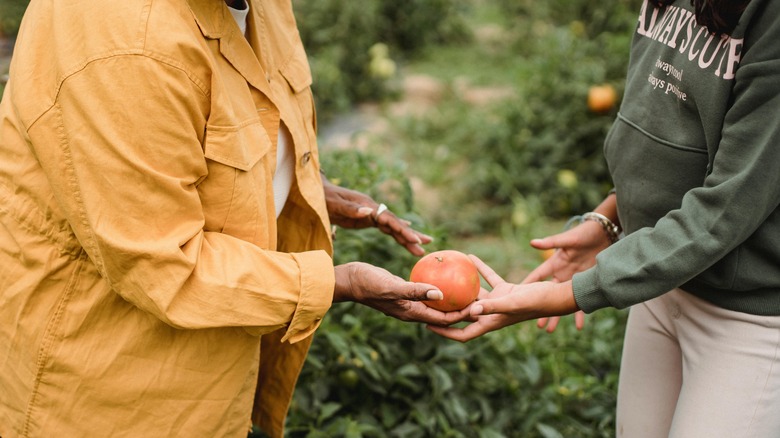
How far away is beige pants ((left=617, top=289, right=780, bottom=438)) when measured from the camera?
1699 millimetres

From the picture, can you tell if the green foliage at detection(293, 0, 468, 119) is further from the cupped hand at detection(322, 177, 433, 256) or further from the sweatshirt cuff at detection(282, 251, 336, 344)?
the sweatshirt cuff at detection(282, 251, 336, 344)

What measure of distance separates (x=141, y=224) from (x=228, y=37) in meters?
0.44

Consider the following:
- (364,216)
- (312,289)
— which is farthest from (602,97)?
(312,289)

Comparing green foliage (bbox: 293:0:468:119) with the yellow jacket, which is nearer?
the yellow jacket

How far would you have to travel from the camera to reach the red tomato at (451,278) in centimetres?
197

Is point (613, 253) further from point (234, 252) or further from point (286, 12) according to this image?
point (286, 12)

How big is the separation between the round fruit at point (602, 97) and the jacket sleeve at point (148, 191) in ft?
12.2

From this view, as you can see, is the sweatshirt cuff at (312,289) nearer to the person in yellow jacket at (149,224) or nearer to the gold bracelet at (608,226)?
the person in yellow jacket at (149,224)

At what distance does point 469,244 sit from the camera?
15.7ft

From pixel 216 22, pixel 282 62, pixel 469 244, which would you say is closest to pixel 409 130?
pixel 469 244

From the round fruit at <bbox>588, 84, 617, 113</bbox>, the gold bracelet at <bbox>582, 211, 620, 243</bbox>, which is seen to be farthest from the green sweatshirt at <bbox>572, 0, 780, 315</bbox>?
the round fruit at <bbox>588, 84, 617, 113</bbox>

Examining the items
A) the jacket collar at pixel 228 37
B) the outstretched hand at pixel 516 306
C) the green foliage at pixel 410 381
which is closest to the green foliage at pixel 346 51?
the green foliage at pixel 410 381

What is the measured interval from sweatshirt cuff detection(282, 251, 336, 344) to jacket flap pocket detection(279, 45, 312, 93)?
49 centimetres

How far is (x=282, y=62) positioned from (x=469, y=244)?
2989 mm
